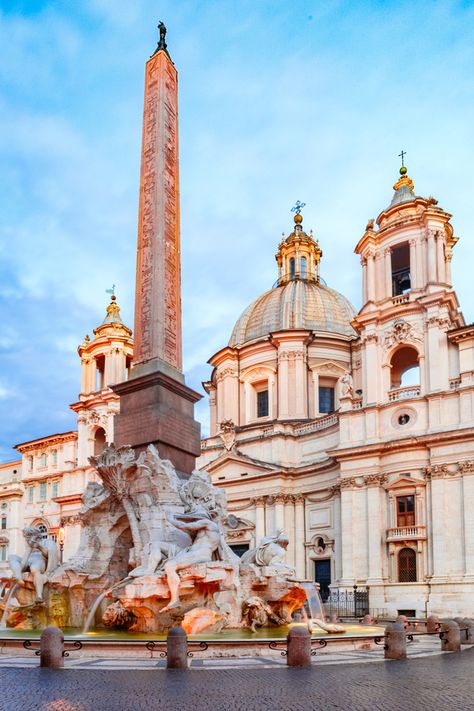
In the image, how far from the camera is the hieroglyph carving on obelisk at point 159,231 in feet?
62.9

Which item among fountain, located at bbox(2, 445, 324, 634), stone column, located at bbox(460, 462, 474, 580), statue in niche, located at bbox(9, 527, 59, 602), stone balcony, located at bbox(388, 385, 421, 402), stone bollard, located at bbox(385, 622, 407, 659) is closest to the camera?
stone bollard, located at bbox(385, 622, 407, 659)

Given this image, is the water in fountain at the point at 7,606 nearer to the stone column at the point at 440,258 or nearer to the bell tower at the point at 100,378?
the stone column at the point at 440,258

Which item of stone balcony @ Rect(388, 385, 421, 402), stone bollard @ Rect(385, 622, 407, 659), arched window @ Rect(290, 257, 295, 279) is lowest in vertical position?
stone bollard @ Rect(385, 622, 407, 659)

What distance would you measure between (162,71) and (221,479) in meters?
29.3

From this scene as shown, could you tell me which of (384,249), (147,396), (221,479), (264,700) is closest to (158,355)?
(147,396)

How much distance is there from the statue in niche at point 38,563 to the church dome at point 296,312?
32.5m

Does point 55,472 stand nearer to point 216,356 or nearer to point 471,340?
point 216,356

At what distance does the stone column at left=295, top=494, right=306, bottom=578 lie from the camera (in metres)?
42.4

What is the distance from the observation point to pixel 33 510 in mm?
59094

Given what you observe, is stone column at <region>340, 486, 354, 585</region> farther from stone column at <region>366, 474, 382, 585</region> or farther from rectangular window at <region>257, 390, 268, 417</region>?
rectangular window at <region>257, 390, 268, 417</region>

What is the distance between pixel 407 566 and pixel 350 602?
10.6 feet

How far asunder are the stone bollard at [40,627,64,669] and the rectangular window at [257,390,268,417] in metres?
39.1

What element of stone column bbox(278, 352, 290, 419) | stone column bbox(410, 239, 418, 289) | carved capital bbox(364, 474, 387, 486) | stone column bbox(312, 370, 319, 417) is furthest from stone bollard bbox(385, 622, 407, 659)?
stone column bbox(312, 370, 319, 417)

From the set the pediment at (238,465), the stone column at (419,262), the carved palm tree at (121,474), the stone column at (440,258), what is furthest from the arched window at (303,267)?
the carved palm tree at (121,474)
